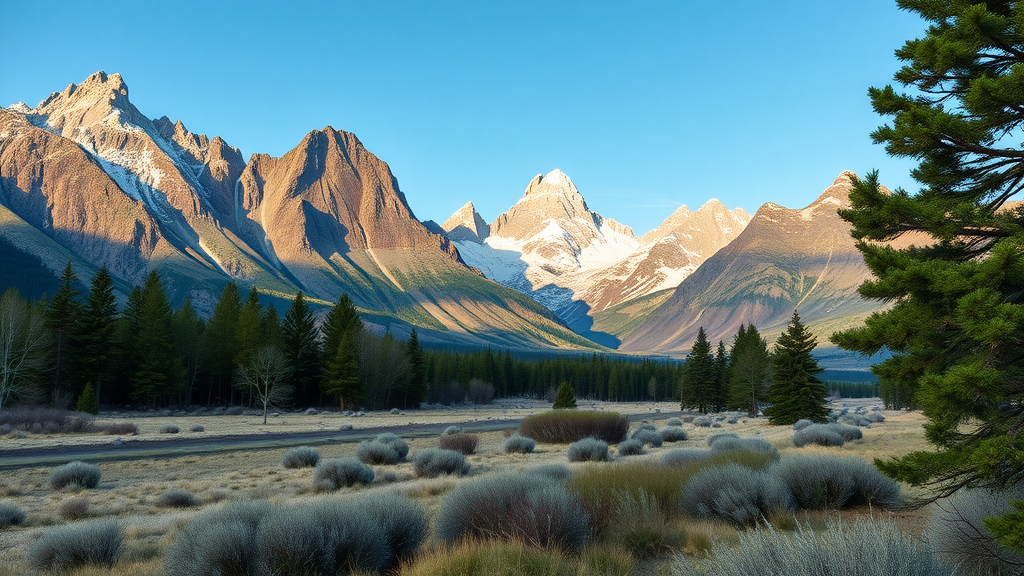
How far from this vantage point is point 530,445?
2755cm

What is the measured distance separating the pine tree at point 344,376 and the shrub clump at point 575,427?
4349 cm

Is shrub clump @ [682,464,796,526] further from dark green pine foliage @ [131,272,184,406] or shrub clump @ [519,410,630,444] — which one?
dark green pine foliage @ [131,272,184,406]

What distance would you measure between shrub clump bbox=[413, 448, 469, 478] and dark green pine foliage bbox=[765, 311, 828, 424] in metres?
30.4

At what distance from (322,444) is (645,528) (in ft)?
89.8

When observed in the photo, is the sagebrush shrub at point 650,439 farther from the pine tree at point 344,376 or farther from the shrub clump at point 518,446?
the pine tree at point 344,376

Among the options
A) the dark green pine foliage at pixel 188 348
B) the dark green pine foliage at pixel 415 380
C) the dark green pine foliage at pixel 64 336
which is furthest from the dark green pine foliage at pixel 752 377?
the dark green pine foliage at pixel 64 336

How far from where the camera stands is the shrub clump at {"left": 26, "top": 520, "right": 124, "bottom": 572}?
7566 mm

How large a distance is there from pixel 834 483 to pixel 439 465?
1232 centimetres

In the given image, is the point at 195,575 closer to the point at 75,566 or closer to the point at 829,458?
the point at 75,566

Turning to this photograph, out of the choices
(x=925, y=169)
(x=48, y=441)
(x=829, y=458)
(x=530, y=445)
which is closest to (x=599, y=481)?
(x=829, y=458)

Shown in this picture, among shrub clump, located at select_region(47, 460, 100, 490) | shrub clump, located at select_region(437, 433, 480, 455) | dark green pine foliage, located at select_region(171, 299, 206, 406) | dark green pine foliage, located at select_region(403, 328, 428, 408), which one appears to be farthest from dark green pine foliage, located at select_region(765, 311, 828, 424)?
dark green pine foliage, located at select_region(171, 299, 206, 406)

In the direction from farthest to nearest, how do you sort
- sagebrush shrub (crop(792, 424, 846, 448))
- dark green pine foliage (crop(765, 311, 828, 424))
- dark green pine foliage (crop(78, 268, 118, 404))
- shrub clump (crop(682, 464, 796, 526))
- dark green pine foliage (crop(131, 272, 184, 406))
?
dark green pine foliage (crop(131, 272, 184, 406)), dark green pine foliage (crop(78, 268, 118, 404)), dark green pine foliage (crop(765, 311, 828, 424)), sagebrush shrub (crop(792, 424, 846, 448)), shrub clump (crop(682, 464, 796, 526))

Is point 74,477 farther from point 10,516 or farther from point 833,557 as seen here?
point 833,557

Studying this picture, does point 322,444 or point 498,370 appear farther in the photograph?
point 498,370
